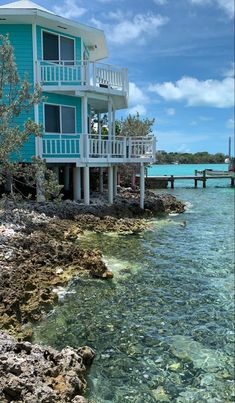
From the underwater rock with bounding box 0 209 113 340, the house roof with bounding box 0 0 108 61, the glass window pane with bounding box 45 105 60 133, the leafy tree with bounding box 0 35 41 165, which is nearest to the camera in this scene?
the underwater rock with bounding box 0 209 113 340

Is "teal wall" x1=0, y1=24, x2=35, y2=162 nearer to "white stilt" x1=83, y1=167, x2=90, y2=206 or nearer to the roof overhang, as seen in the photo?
the roof overhang

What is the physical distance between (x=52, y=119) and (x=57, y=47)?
11.1 ft

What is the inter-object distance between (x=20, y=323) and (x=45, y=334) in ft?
1.91

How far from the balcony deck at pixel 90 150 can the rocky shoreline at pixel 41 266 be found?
2.05 metres

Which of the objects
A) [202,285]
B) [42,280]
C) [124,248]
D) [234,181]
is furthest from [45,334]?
[234,181]

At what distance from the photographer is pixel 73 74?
1727 cm

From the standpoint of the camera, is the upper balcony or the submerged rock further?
the upper balcony

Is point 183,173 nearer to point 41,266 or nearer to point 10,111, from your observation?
point 10,111

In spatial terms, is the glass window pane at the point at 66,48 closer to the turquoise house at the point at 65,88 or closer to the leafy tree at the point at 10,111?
the turquoise house at the point at 65,88

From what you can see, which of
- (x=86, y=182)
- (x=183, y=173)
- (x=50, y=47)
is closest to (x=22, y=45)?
(x=50, y=47)

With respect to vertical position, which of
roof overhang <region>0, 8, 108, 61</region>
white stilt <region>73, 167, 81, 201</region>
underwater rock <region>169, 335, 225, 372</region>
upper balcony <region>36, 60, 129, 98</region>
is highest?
roof overhang <region>0, 8, 108, 61</region>

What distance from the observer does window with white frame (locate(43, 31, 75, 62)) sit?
57.1 ft

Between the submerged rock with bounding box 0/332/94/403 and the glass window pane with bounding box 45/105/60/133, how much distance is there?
13319 mm

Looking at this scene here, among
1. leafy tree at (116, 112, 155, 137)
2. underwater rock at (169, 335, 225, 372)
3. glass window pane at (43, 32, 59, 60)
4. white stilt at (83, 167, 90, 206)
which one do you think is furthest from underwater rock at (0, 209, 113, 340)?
leafy tree at (116, 112, 155, 137)
